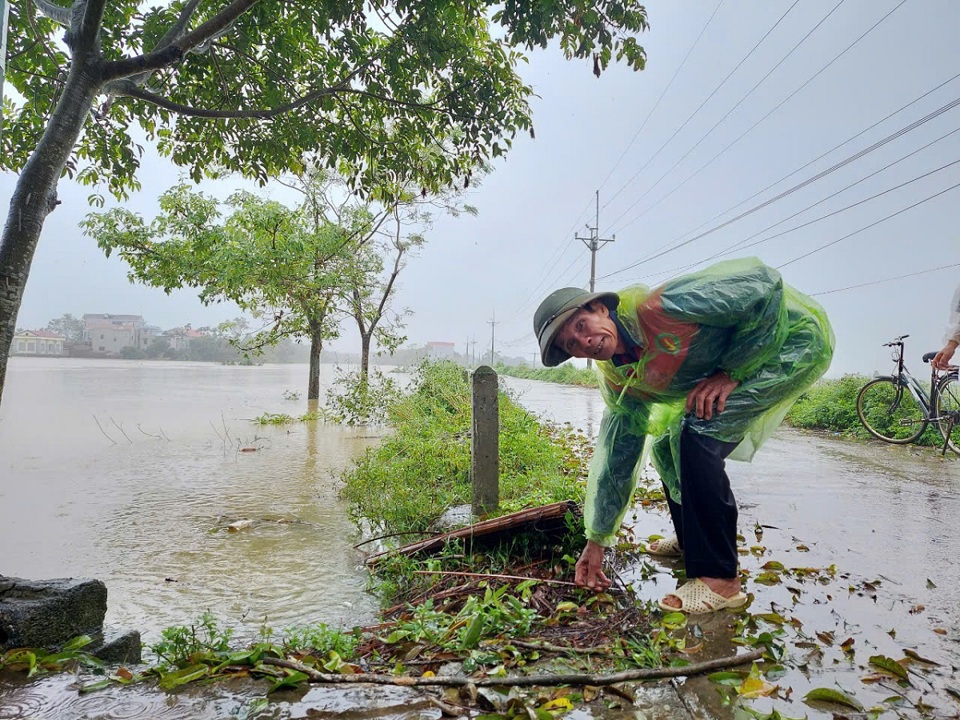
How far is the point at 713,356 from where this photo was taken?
1869 mm

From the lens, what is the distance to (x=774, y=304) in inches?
71.2

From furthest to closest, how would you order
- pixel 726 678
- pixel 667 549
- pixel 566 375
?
pixel 566 375
pixel 667 549
pixel 726 678

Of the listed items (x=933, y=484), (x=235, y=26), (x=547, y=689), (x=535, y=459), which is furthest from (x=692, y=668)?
(x=235, y=26)

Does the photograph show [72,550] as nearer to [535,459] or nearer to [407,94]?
[535,459]

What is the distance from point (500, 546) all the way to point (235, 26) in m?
2.95

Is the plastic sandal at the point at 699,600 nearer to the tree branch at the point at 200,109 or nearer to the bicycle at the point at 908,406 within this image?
the tree branch at the point at 200,109

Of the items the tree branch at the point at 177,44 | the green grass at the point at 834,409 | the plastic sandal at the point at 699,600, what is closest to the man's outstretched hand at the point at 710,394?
A: the plastic sandal at the point at 699,600

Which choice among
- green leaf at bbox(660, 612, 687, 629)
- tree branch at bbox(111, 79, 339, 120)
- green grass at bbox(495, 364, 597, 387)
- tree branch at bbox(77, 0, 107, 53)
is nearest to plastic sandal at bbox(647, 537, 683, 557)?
green leaf at bbox(660, 612, 687, 629)

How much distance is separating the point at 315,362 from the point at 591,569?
738 cm

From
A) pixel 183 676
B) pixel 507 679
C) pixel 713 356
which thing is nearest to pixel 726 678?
pixel 507 679

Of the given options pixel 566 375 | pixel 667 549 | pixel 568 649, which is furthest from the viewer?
pixel 566 375

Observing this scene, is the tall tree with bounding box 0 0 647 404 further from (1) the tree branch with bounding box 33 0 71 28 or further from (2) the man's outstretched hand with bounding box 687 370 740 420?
(2) the man's outstretched hand with bounding box 687 370 740 420

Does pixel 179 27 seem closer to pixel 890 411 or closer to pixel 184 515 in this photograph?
pixel 184 515

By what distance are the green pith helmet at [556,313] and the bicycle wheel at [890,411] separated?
15.3 feet
